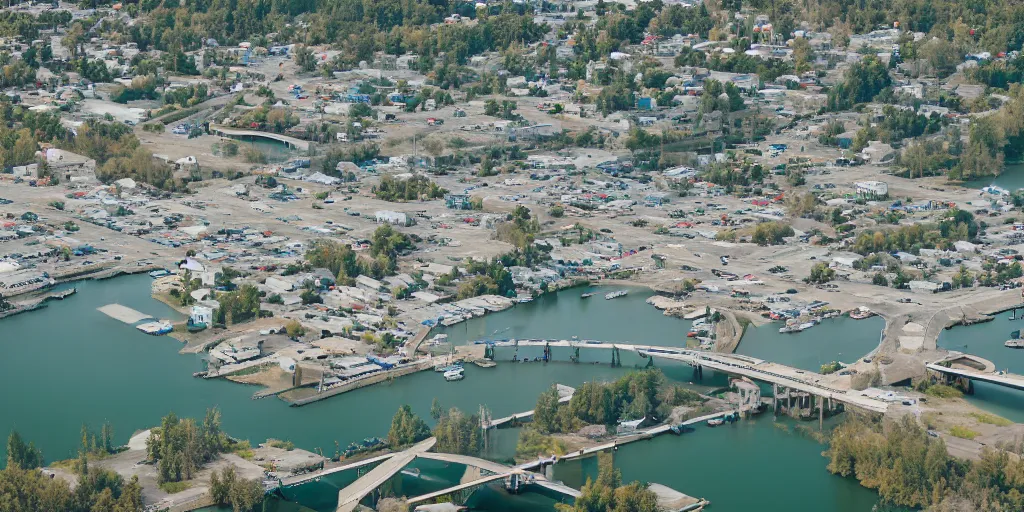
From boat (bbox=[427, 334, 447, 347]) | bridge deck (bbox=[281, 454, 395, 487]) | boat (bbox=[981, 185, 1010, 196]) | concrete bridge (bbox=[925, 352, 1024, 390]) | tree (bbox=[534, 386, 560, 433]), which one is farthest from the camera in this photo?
boat (bbox=[981, 185, 1010, 196])

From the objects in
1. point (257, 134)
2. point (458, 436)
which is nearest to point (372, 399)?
point (458, 436)

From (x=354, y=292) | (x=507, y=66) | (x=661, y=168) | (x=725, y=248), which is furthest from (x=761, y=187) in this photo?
(x=507, y=66)

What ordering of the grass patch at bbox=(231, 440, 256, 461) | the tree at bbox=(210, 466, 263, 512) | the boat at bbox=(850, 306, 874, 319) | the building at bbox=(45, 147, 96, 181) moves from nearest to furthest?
the tree at bbox=(210, 466, 263, 512) < the grass patch at bbox=(231, 440, 256, 461) < the boat at bbox=(850, 306, 874, 319) < the building at bbox=(45, 147, 96, 181)

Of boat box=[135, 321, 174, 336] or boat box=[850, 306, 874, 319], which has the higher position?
boat box=[135, 321, 174, 336]

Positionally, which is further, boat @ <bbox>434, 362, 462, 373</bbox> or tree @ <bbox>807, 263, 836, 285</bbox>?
tree @ <bbox>807, 263, 836, 285</bbox>

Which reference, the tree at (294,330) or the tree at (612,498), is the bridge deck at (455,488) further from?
the tree at (294,330)

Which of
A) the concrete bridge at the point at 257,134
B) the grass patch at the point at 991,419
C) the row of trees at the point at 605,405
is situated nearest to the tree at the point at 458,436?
the row of trees at the point at 605,405

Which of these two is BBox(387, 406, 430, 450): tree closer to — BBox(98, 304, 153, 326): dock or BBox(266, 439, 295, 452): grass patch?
BBox(266, 439, 295, 452): grass patch

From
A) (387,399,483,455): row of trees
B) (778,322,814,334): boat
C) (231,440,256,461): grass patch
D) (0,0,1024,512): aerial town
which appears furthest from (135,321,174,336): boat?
(778,322,814,334): boat
